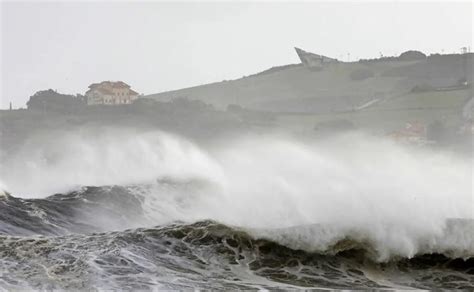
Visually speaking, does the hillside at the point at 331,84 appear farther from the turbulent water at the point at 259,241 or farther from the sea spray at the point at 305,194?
the turbulent water at the point at 259,241

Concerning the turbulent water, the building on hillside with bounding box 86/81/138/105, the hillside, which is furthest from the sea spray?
the hillside

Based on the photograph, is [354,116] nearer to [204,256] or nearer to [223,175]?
[223,175]

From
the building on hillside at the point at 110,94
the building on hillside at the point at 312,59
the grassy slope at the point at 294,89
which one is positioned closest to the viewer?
the building on hillside at the point at 110,94

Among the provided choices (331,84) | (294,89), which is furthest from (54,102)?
(331,84)

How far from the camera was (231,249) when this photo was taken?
11.3 m

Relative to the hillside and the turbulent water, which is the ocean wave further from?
the hillside

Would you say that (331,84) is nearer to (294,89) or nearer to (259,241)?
(294,89)

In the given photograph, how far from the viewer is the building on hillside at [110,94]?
103 meters

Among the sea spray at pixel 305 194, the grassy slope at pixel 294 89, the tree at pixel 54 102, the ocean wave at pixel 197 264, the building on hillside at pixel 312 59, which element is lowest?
the ocean wave at pixel 197 264

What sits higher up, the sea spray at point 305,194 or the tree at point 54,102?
the tree at point 54,102

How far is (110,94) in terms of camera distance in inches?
4114

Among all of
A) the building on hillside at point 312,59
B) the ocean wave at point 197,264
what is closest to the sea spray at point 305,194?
the ocean wave at point 197,264

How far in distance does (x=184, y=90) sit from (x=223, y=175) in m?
96.7

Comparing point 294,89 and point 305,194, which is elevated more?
point 294,89
